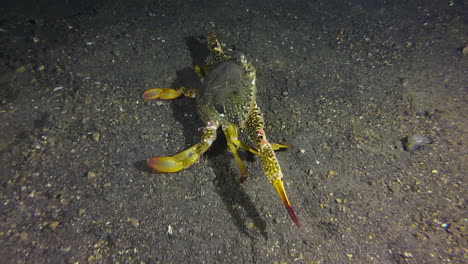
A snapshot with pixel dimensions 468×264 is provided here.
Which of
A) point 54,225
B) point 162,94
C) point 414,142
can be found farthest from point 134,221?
point 414,142

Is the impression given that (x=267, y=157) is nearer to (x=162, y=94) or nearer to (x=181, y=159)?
(x=181, y=159)

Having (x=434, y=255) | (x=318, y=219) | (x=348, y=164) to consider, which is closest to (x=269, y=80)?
(x=348, y=164)

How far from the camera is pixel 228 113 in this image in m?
3.39

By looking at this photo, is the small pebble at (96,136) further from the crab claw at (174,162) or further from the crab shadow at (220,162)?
the crab claw at (174,162)

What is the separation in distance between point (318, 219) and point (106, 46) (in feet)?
15.6

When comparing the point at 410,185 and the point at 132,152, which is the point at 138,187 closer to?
the point at 132,152

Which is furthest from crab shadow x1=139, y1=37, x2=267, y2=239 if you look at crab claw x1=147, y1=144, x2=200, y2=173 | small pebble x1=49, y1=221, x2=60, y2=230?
small pebble x1=49, y1=221, x2=60, y2=230

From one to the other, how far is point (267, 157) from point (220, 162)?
2.71 ft

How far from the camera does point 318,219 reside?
2.84 m

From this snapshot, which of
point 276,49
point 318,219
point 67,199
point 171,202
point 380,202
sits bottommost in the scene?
point 67,199

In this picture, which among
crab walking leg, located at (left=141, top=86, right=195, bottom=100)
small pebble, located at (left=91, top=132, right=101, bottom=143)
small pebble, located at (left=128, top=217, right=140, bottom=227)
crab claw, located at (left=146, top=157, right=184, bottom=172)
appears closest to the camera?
small pebble, located at (left=128, top=217, right=140, bottom=227)

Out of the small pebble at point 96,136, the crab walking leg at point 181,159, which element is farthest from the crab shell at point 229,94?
the small pebble at point 96,136

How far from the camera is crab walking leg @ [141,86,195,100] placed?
3943 mm

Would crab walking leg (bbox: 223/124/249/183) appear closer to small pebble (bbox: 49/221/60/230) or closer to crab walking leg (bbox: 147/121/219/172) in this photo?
crab walking leg (bbox: 147/121/219/172)
